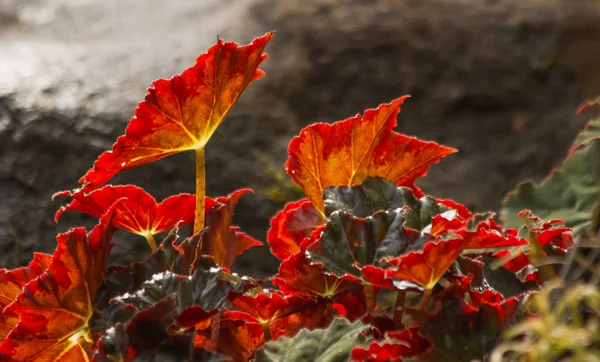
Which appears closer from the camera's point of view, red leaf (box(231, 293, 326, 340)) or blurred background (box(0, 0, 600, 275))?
red leaf (box(231, 293, 326, 340))

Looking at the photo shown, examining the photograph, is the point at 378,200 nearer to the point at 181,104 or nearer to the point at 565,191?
the point at 181,104

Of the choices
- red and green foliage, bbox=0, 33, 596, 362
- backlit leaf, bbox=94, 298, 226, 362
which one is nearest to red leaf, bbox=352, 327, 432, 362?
red and green foliage, bbox=0, 33, 596, 362

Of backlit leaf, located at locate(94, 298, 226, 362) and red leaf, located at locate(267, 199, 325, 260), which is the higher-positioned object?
backlit leaf, located at locate(94, 298, 226, 362)

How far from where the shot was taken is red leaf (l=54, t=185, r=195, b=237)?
756 mm

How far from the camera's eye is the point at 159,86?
2.19 ft

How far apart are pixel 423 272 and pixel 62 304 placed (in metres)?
0.29

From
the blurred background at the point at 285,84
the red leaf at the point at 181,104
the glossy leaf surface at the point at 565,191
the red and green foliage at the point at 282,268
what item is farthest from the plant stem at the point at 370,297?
the blurred background at the point at 285,84

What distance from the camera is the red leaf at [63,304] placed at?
2.11ft

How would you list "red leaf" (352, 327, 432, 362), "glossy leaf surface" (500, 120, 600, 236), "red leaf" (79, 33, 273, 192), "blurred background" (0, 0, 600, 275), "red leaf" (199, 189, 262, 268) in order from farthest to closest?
1. "blurred background" (0, 0, 600, 275)
2. "glossy leaf surface" (500, 120, 600, 236)
3. "red leaf" (199, 189, 262, 268)
4. "red leaf" (79, 33, 273, 192)
5. "red leaf" (352, 327, 432, 362)

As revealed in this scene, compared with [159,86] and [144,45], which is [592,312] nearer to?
[159,86]

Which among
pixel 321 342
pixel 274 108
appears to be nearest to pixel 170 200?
pixel 321 342

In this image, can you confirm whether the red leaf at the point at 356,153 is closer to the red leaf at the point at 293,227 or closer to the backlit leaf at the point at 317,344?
the red leaf at the point at 293,227

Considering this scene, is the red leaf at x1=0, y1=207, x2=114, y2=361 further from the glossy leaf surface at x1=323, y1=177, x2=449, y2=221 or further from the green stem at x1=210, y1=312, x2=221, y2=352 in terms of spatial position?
the glossy leaf surface at x1=323, y1=177, x2=449, y2=221

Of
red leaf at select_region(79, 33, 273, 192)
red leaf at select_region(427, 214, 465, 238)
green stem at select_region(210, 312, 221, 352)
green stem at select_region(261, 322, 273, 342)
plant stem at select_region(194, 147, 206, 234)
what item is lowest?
green stem at select_region(261, 322, 273, 342)
